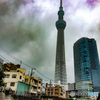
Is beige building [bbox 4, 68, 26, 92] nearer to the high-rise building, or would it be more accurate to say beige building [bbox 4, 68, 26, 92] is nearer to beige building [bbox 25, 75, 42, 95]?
beige building [bbox 25, 75, 42, 95]

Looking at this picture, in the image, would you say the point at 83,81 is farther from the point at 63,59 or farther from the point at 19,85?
the point at 19,85

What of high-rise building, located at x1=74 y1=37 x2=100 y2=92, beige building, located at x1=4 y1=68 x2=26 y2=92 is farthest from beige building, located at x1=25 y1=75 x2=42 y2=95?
high-rise building, located at x1=74 y1=37 x2=100 y2=92

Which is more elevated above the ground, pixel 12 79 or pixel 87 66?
pixel 87 66

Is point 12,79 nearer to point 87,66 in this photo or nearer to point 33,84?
point 33,84

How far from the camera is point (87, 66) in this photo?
14900 centimetres

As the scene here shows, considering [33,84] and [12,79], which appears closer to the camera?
[12,79]

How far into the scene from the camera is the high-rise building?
139 metres

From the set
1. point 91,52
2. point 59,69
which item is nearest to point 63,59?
point 59,69

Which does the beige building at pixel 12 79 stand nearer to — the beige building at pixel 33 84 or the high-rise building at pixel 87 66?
the beige building at pixel 33 84

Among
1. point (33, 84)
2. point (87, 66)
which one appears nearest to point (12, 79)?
point (33, 84)

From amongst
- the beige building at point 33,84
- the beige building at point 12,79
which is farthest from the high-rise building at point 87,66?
the beige building at point 12,79

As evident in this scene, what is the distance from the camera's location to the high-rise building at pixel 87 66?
5466 inches

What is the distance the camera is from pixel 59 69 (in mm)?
176750

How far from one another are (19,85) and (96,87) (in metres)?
124
